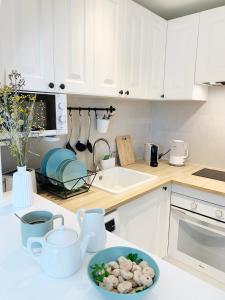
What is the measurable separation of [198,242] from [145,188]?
29.1 inches

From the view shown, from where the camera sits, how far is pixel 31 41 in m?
1.16

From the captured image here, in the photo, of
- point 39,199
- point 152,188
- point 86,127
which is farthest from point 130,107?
point 39,199

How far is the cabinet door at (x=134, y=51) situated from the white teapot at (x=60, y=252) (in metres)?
1.29

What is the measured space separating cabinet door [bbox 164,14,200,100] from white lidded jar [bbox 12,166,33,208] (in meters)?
1.50

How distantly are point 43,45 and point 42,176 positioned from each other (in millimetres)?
779

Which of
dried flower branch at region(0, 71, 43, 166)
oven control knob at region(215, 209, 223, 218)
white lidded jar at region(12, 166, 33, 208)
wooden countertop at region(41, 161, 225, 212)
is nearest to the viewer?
dried flower branch at region(0, 71, 43, 166)

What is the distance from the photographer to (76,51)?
1366mm

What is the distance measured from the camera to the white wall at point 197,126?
212cm

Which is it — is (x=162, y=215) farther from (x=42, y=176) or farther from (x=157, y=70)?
(x=157, y=70)

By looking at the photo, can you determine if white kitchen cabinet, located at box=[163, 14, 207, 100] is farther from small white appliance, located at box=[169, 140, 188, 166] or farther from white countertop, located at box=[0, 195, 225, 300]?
white countertop, located at box=[0, 195, 225, 300]

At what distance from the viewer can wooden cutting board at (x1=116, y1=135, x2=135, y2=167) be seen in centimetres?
224

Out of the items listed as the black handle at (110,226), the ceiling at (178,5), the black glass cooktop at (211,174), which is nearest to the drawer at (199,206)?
the black glass cooktop at (211,174)

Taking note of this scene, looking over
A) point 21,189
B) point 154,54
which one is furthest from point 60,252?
point 154,54

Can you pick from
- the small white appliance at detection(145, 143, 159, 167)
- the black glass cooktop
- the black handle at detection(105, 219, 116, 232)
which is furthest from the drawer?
the black handle at detection(105, 219, 116, 232)
